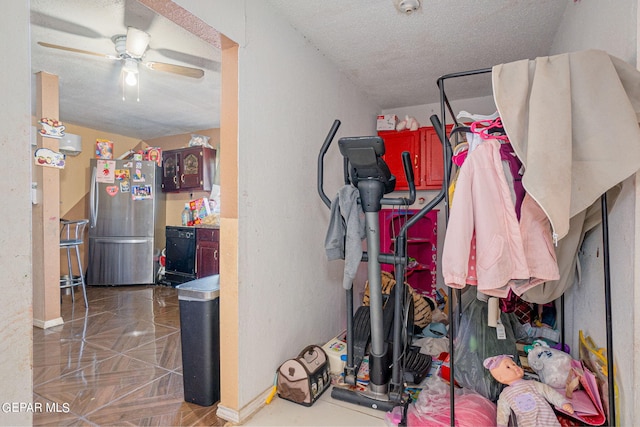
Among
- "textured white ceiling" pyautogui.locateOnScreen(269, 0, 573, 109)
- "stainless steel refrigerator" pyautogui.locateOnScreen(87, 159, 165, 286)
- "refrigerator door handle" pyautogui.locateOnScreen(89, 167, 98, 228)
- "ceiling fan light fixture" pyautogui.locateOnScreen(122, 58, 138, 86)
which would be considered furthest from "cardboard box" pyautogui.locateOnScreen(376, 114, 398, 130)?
"refrigerator door handle" pyautogui.locateOnScreen(89, 167, 98, 228)

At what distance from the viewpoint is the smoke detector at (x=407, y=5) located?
6.43 feet

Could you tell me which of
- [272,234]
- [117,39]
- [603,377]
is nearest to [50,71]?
[117,39]

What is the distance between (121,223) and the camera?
16.8 feet

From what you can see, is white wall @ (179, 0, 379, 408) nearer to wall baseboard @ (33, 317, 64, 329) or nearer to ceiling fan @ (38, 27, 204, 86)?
ceiling fan @ (38, 27, 204, 86)

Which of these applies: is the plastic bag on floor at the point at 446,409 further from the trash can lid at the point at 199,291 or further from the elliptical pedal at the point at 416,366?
the trash can lid at the point at 199,291

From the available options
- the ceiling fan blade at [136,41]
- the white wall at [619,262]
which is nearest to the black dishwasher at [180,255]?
the ceiling fan blade at [136,41]

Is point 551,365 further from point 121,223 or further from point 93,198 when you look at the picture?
point 93,198

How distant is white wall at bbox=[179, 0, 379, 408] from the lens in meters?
1.86

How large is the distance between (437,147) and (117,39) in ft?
10.3

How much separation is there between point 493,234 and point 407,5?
4.92 ft

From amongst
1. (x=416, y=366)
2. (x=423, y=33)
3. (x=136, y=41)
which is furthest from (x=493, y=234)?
(x=136, y=41)

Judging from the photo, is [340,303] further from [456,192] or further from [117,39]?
[117,39]

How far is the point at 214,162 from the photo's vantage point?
5.30m

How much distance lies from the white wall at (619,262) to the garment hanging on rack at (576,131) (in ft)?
0.68
